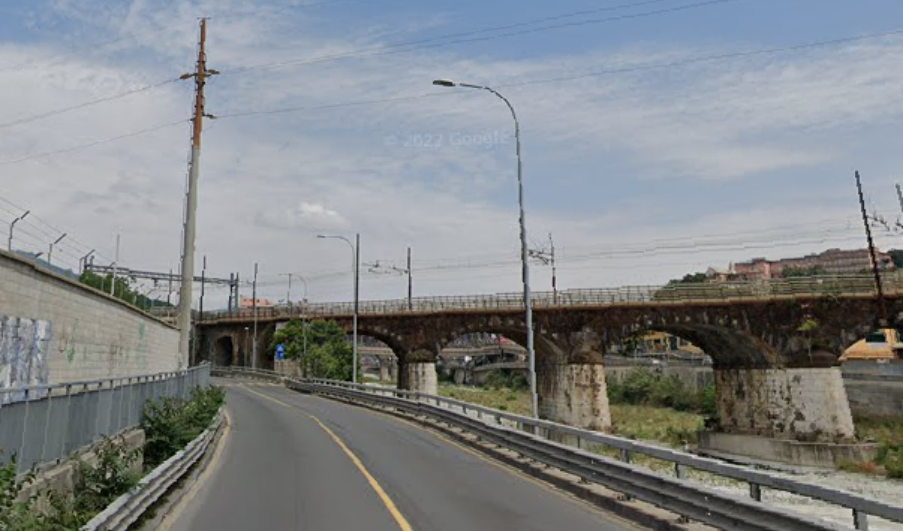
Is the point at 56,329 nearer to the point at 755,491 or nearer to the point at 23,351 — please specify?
the point at 23,351

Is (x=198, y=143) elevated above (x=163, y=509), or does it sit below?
above

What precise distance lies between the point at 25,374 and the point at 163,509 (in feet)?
14.8

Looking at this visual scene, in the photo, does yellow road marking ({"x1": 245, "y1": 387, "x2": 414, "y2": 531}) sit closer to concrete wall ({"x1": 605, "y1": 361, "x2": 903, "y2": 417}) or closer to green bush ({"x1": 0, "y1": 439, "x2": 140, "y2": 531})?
green bush ({"x1": 0, "y1": 439, "x2": 140, "y2": 531})

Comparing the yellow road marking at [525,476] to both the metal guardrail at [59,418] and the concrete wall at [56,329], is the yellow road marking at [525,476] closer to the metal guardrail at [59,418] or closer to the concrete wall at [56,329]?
the metal guardrail at [59,418]

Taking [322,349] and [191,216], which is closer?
[191,216]

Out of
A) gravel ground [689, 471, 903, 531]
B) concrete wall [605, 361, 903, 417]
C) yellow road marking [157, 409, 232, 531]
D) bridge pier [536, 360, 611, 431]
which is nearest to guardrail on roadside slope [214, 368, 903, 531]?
yellow road marking [157, 409, 232, 531]

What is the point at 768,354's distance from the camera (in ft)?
162

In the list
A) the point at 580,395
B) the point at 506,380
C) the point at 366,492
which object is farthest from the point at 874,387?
the point at 506,380

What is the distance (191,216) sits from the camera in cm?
2406

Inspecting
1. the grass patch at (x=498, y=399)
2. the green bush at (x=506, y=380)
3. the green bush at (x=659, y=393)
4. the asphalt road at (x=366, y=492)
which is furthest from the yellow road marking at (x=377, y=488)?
the green bush at (x=506, y=380)

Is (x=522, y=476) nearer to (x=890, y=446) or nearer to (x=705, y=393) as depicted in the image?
(x=890, y=446)

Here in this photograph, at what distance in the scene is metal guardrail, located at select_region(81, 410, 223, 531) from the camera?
7080 millimetres

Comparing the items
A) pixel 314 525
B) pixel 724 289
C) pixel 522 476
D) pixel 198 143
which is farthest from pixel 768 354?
pixel 314 525

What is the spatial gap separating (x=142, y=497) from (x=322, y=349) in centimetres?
4914
